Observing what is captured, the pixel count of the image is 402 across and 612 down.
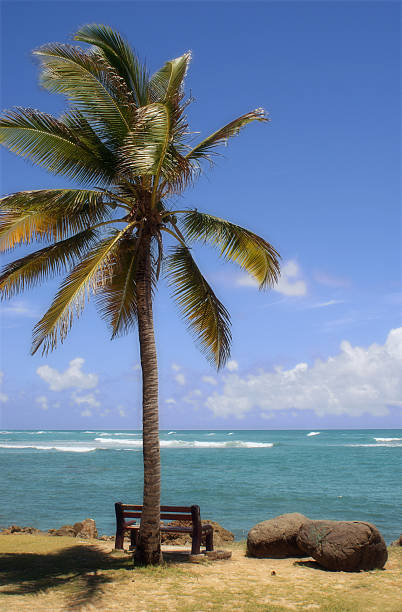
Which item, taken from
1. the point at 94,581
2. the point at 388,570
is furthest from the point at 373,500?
the point at 94,581

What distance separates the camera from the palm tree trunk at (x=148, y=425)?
907cm

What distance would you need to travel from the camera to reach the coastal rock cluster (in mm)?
9305

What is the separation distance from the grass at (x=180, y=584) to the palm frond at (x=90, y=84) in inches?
281

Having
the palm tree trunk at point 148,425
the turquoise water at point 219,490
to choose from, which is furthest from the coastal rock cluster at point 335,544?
the turquoise water at point 219,490

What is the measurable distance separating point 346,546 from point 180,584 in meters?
3.00

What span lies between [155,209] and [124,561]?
6.15m

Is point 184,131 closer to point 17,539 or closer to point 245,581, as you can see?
point 245,581

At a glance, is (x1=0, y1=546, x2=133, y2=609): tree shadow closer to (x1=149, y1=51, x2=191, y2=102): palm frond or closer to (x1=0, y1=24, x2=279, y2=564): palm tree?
(x1=0, y1=24, x2=279, y2=564): palm tree

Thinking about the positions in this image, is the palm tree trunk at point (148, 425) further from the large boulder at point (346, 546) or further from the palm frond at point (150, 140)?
the large boulder at point (346, 546)

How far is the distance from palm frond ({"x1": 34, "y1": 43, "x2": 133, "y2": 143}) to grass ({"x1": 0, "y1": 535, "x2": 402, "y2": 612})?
713 centimetres

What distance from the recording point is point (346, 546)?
30.6 ft

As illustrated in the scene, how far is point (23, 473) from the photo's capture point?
35.2 metres

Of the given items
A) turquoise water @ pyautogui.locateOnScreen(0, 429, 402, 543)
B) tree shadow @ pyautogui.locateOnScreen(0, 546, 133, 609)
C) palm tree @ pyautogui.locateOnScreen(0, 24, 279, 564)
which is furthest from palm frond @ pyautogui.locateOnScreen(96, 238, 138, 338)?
turquoise water @ pyautogui.locateOnScreen(0, 429, 402, 543)

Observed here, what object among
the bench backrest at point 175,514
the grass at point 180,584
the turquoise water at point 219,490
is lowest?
the turquoise water at point 219,490
